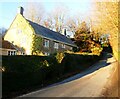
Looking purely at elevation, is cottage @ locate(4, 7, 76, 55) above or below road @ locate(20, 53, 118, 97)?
above

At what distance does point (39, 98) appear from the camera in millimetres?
14516

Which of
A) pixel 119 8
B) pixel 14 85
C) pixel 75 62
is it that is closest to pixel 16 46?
pixel 75 62

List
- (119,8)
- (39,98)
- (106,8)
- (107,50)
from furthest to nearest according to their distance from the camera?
(107,50)
(106,8)
(119,8)
(39,98)

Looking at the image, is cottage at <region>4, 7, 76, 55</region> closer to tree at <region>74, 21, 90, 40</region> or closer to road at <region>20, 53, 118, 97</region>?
tree at <region>74, 21, 90, 40</region>

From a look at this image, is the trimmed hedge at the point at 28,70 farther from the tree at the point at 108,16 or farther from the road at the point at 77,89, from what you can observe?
the tree at the point at 108,16

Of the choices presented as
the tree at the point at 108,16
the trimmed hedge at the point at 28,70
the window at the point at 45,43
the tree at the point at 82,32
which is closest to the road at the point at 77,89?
the trimmed hedge at the point at 28,70

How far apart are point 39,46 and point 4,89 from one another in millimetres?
30919

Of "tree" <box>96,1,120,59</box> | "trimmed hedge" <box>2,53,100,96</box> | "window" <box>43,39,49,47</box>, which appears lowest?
"trimmed hedge" <box>2,53,100,96</box>

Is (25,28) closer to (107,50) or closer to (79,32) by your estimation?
(79,32)

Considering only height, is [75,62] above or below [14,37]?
below

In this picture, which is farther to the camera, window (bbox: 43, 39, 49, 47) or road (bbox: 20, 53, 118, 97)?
window (bbox: 43, 39, 49, 47)

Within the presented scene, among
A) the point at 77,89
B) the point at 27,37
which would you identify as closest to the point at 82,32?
the point at 27,37

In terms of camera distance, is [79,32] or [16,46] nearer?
[16,46]

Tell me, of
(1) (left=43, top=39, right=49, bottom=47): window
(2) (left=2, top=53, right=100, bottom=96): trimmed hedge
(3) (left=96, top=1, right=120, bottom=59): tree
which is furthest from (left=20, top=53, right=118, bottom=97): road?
(1) (left=43, top=39, right=49, bottom=47): window
